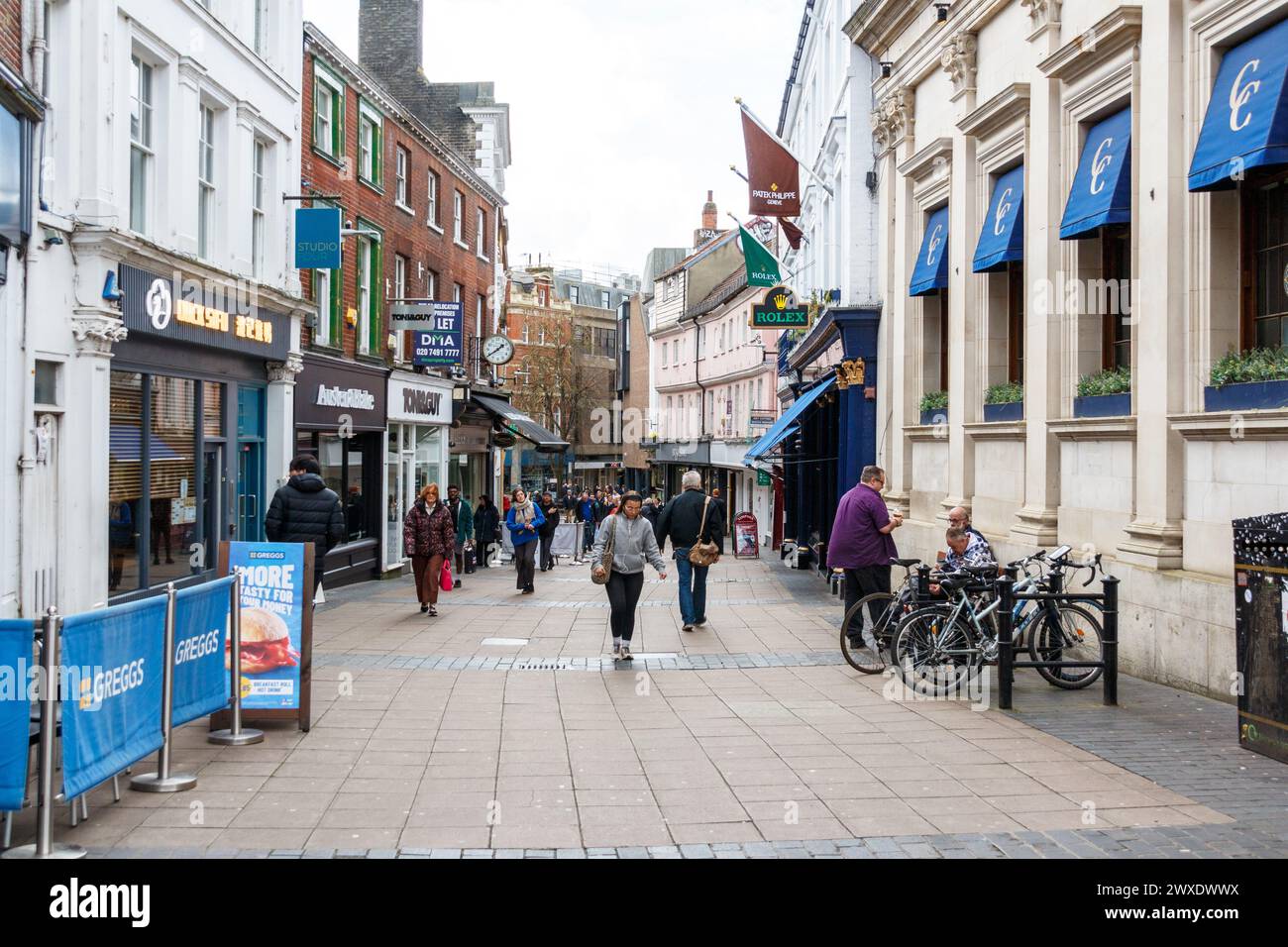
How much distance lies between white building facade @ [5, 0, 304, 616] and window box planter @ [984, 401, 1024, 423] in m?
10.3

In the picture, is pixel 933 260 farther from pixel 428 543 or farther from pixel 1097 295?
pixel 428 543

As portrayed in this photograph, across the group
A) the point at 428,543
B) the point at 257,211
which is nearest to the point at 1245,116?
the point at 428,543

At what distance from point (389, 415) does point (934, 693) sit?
1658 cm

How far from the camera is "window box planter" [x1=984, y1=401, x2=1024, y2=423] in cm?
1432

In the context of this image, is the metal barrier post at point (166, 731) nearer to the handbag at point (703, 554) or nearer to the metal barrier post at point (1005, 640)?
the metal barrier post at point (1005, 640)

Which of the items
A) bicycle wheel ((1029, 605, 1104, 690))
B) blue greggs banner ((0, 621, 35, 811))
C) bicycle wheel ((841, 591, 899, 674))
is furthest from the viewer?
bicycle wheel ((841, 591, 899, 674))


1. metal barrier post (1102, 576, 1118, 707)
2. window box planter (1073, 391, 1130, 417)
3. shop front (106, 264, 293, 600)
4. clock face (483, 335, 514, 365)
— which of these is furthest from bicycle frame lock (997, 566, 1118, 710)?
clock face (483, 335, 514, 365)

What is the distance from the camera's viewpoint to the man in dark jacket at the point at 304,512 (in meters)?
12.7

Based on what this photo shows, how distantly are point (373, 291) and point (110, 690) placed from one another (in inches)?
740

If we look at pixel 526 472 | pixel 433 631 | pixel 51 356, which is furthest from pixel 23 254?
pixel 526 472

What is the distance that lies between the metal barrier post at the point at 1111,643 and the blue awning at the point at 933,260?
349 inches

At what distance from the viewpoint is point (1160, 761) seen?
7.33 m

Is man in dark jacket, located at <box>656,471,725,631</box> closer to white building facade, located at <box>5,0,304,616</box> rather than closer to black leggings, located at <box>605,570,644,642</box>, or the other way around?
black leggings, located at <box>605,570,644,642</box>

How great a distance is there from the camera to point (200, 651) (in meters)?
7.25
